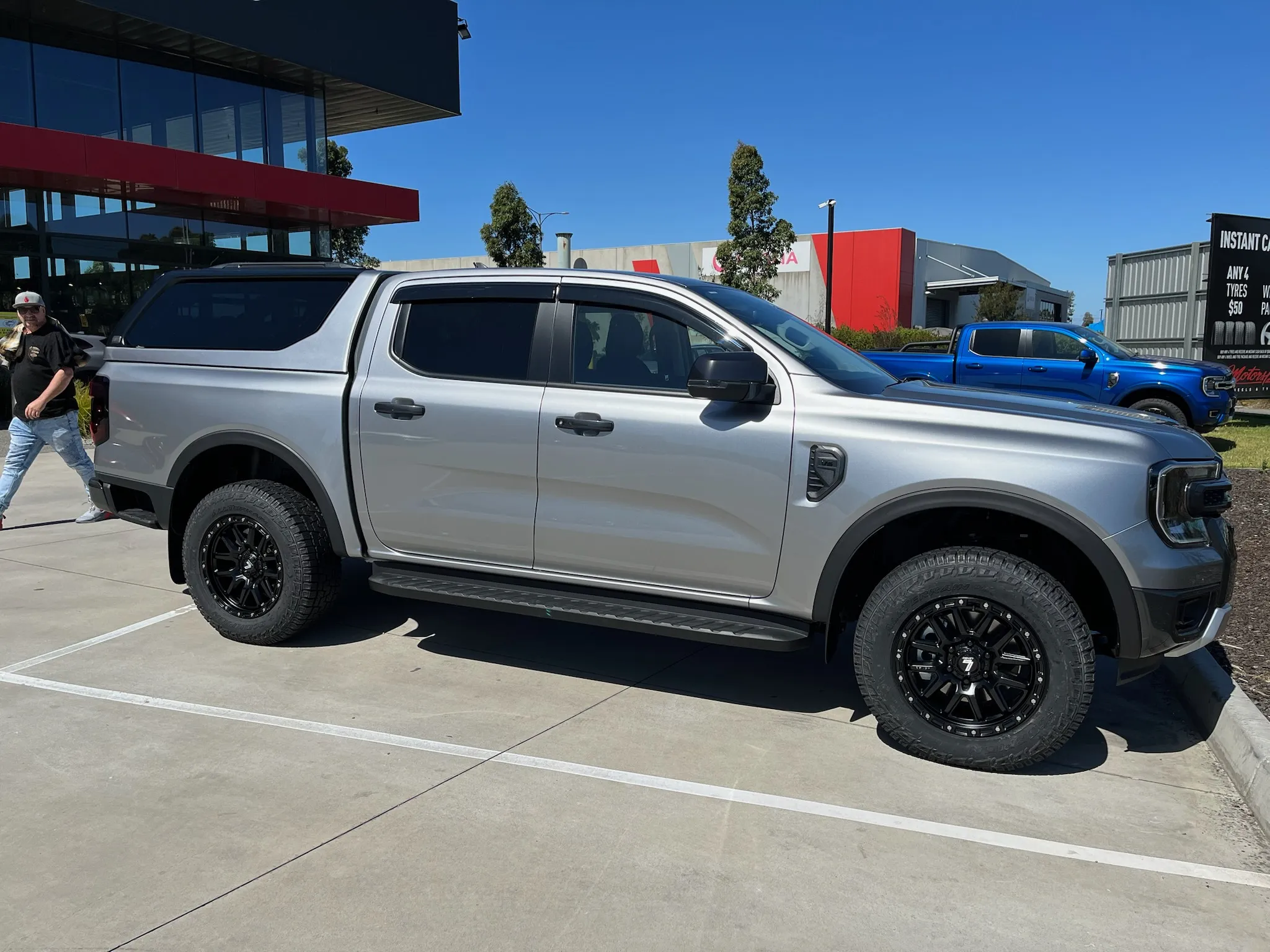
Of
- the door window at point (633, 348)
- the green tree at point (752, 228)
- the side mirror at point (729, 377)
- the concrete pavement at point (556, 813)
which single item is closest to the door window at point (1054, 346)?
the concrete pavement at point (556, 813)

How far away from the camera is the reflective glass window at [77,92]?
18125mm

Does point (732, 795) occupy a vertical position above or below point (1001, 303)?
below

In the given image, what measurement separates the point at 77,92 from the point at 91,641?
682 inches

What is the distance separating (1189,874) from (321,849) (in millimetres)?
2802

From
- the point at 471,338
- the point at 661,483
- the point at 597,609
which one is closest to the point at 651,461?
the point at 661,483

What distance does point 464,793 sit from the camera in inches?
143

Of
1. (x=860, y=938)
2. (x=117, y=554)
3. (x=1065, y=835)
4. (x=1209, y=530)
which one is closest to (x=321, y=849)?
(x=860, y=938)

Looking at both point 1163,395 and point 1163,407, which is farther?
point 1163,395

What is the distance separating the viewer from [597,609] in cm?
439

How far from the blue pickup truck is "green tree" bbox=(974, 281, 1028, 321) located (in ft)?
98.9

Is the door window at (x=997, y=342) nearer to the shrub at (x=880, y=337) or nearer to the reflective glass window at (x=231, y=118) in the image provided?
the reflective glass window at (x=231, y=118)

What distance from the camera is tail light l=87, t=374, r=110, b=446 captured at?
5.68m

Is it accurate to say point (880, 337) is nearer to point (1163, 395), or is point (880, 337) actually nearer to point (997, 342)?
point (997, 342)

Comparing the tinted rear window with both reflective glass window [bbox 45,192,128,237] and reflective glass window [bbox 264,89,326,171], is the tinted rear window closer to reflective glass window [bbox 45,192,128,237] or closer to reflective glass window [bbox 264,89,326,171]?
reflective glass window [bbox 45,192,128,237]
